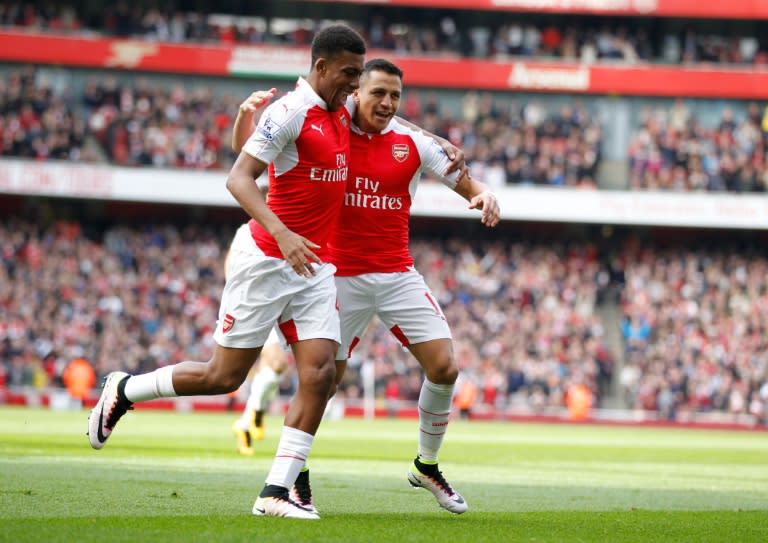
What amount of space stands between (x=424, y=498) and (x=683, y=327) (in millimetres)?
26077

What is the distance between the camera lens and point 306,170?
7.27 m

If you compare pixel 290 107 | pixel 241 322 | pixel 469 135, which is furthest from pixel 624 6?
pixel 241 322

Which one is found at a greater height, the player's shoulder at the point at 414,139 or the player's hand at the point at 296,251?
the player's shoulder at the point at 414,139

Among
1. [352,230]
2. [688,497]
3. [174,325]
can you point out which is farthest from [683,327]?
[352,230]

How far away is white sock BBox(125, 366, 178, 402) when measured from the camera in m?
7.46

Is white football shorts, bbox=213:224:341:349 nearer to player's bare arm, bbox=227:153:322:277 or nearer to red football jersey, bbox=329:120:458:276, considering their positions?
player's bare arm, bbox=227:153:322:277

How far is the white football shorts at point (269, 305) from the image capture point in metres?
7.16

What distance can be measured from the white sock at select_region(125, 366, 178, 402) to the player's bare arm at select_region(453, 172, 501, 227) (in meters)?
2.14

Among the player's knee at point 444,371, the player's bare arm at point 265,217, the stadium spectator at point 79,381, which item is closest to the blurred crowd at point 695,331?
the stadium spectator at point 79,381

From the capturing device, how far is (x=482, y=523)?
Answer: 7.26 meters

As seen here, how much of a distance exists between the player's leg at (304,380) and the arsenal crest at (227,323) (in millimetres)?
300

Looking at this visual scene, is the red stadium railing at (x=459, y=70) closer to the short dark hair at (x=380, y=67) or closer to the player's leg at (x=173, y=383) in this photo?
the short dark hair at (x=380, y=67)

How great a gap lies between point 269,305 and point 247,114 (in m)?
1.35

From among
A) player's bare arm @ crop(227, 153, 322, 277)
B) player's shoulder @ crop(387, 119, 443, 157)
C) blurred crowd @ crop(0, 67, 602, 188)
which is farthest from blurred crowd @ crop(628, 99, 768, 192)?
player's bare arm @ crop(227, 153, 322, 277)
